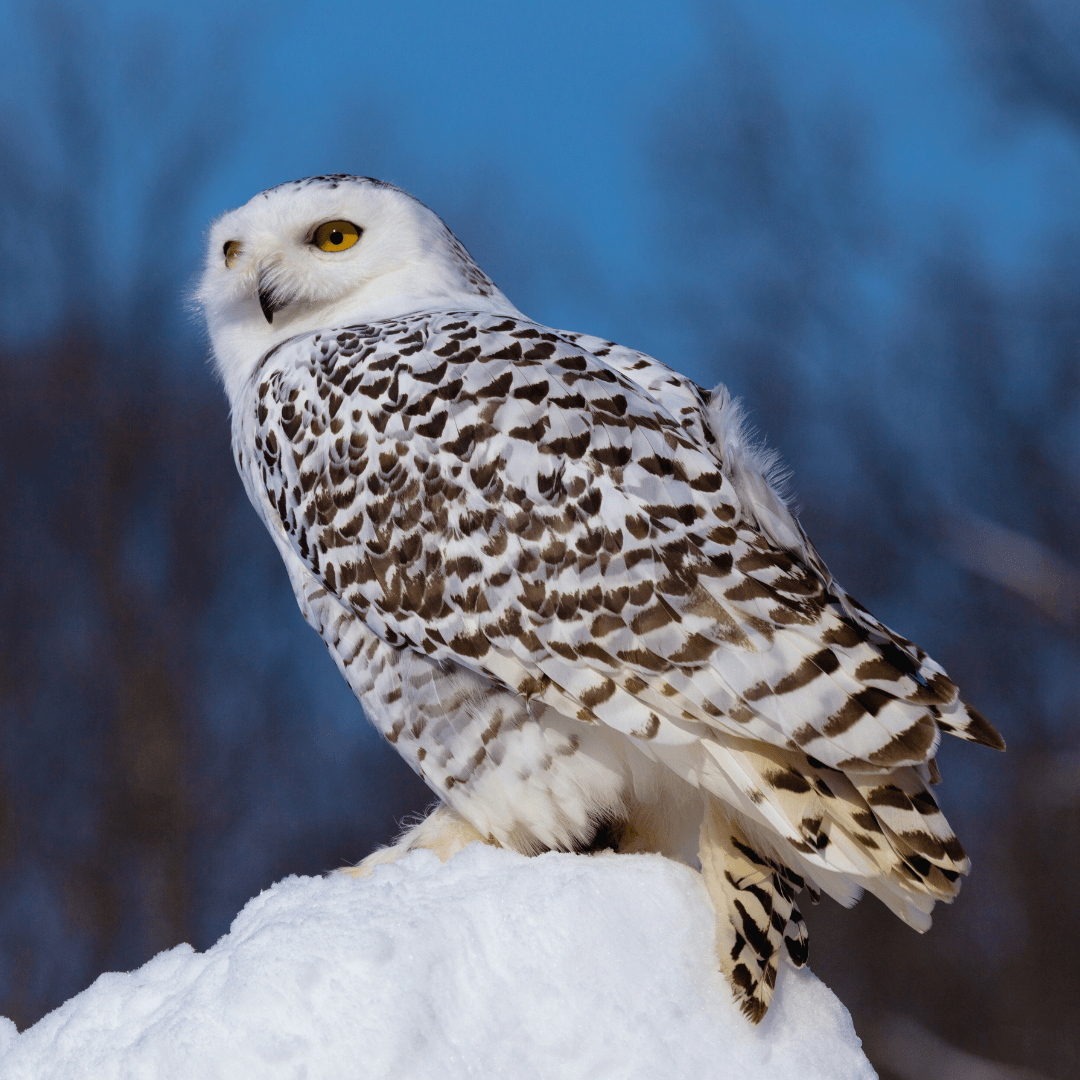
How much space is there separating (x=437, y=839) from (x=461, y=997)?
49cm

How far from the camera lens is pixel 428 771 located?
1.68 metres

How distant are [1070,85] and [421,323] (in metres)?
6.28

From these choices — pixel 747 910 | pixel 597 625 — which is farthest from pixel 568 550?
pixel 747 910

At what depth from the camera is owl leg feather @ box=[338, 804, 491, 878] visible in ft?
5.96

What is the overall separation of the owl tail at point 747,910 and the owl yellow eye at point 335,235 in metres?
1.41

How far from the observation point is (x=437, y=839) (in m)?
1.84

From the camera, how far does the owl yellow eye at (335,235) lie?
2.16 m

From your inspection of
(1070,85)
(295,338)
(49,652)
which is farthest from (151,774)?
(1070,85)

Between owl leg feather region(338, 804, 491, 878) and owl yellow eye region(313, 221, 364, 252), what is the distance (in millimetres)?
1224

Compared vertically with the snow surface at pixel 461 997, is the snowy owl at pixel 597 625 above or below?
above

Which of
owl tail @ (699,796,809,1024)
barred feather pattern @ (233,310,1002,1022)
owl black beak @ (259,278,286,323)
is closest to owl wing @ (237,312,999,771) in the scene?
barred feather pattern @ (233,310,1002,1022)

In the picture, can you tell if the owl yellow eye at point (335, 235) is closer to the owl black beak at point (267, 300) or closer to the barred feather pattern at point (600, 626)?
the owl black beak at point (267, 300)

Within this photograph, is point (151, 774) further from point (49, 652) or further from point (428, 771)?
point (428, 771)

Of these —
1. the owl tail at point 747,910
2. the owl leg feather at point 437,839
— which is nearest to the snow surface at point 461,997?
the owl tail at point 747,910
